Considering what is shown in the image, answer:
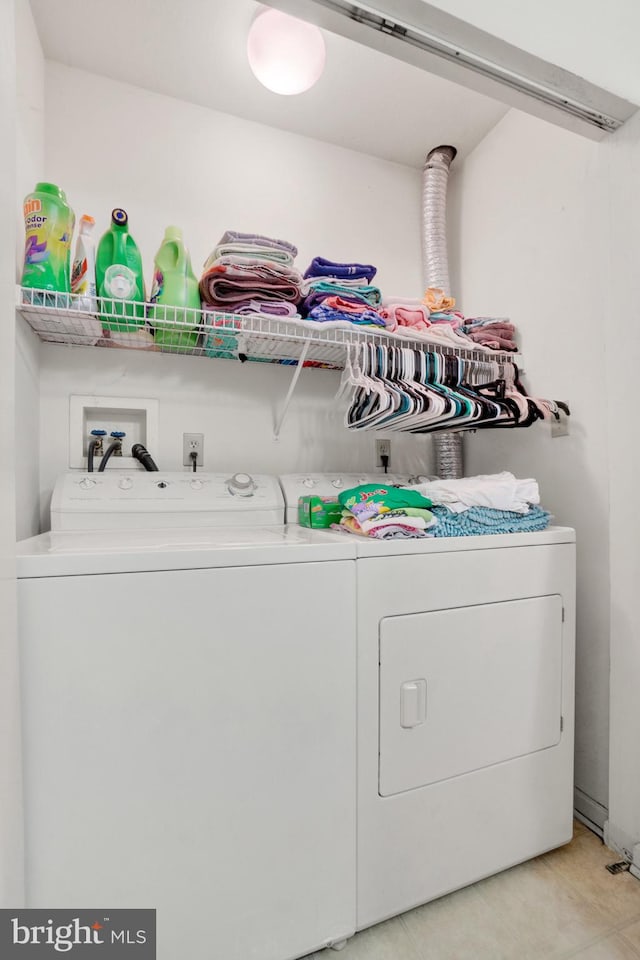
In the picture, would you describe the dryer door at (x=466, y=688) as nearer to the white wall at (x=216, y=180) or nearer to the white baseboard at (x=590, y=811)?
the white baseboard at (x=590, y=811)

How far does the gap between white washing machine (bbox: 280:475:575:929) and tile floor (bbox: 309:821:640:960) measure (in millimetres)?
50

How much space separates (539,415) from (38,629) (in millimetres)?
1562

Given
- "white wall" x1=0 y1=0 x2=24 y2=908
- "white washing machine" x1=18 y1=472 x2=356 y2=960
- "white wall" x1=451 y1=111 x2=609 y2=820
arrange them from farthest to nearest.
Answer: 1. "white wall" x1=451 y1=111 x2=609 y2=820
2. "white washing machine" x1=18 y1=472 x2=356 y2=960
3. "white wall" x1=0 y1=0 x2=24 y2=908

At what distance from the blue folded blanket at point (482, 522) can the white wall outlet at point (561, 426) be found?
16.0 inches

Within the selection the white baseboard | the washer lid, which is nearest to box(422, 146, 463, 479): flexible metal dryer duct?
the washer lid

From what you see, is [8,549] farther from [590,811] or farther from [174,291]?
[590,811]

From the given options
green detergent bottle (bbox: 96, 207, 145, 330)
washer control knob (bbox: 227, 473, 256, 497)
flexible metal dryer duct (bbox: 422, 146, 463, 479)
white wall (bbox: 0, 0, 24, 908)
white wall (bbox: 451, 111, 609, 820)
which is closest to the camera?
white wall (bbox: 0, 0, 24, 908)

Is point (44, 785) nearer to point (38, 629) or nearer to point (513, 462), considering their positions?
point (38, 629)

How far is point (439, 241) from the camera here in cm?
200

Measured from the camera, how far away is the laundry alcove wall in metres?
1.49


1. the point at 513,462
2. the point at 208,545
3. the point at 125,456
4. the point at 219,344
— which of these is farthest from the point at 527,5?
the point at 125,456

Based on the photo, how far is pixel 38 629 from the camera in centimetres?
83

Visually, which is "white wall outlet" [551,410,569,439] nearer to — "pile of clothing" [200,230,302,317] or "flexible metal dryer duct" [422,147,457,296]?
"flexible metal dryer duct" [422,147,457,296]

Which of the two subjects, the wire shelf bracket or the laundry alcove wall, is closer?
the wire shelf bracket
